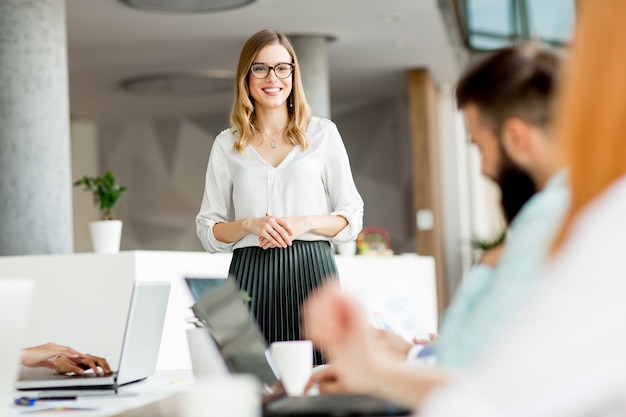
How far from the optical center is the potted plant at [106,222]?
4.93m

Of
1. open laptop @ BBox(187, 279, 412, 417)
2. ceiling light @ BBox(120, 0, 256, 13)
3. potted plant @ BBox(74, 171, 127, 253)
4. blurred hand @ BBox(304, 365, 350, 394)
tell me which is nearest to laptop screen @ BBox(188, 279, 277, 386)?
open laptop @ BBox(187, 279, 412, 417)

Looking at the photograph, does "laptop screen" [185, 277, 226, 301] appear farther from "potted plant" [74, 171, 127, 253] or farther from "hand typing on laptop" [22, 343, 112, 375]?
"potted plant" [74, 171, 127, 253]

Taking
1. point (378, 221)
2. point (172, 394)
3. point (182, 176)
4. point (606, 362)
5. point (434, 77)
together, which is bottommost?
point (172, 394)

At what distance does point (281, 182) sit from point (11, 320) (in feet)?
4.79

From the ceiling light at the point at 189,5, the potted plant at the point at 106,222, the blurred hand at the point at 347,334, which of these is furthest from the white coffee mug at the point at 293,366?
the ceiling light at the point at 189,5

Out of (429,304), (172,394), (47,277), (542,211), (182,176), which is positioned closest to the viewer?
(542,211)

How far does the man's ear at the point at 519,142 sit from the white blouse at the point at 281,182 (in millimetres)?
1604

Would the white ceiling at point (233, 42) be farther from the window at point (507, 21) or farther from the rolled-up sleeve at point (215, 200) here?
the rolled-up sleeve at point (215, 200)

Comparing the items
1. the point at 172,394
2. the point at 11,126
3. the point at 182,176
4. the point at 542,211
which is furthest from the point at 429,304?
the point at 542,211

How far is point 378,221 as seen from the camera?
1092cm

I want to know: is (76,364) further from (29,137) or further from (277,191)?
(29,137)

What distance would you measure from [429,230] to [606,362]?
30.5ft

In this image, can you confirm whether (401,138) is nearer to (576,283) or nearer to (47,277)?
(47,277)

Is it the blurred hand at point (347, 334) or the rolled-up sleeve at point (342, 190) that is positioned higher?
the rolled-up sleeve at point (342, 190)
